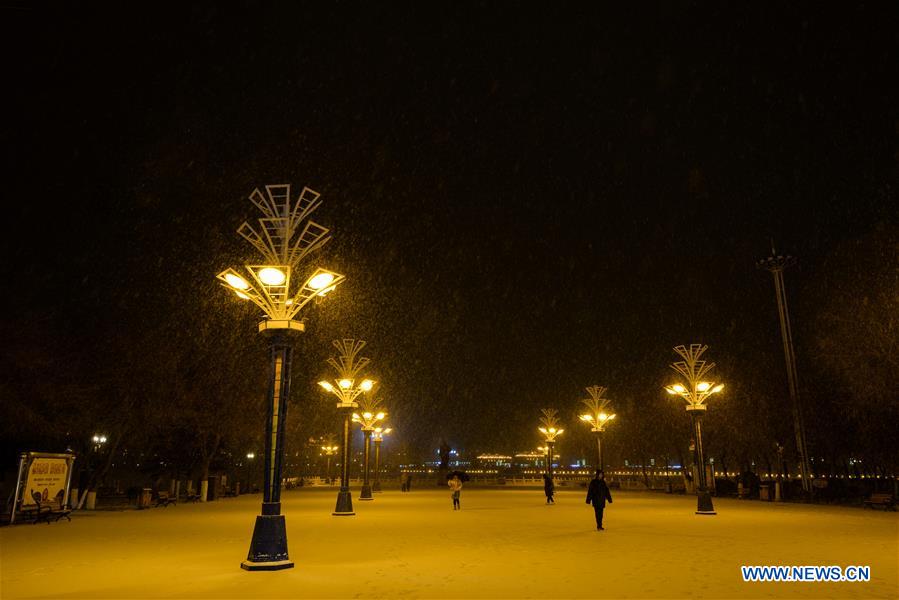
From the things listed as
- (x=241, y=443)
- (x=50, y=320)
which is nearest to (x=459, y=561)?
(x=50, y=320)

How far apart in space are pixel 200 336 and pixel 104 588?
28952mm

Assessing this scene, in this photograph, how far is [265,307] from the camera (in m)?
14.0

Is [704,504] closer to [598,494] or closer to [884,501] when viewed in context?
[884,501]

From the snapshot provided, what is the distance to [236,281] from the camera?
14305 mm

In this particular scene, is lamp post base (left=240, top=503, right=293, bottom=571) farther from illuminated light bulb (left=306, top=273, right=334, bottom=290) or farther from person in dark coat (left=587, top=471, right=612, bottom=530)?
person in dark coat (left=587, top=471, right=612, bottom=530)

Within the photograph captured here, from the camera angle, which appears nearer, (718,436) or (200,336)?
(200,336)

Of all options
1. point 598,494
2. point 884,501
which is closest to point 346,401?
point 598,494

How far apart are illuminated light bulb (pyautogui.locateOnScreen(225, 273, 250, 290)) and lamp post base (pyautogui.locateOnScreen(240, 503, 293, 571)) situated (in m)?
4.58

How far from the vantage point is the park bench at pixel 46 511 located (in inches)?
853

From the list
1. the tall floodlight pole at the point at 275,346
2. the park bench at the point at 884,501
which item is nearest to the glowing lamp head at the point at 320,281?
the tall floodlight pole at the point at 275,346

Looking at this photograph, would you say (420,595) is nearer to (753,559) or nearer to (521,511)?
(753,559)

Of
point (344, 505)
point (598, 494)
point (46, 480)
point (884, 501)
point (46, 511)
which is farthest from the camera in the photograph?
point (884, 501)

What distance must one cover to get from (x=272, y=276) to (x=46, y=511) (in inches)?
568

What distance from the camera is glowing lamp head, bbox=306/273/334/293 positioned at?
14.1 meters
